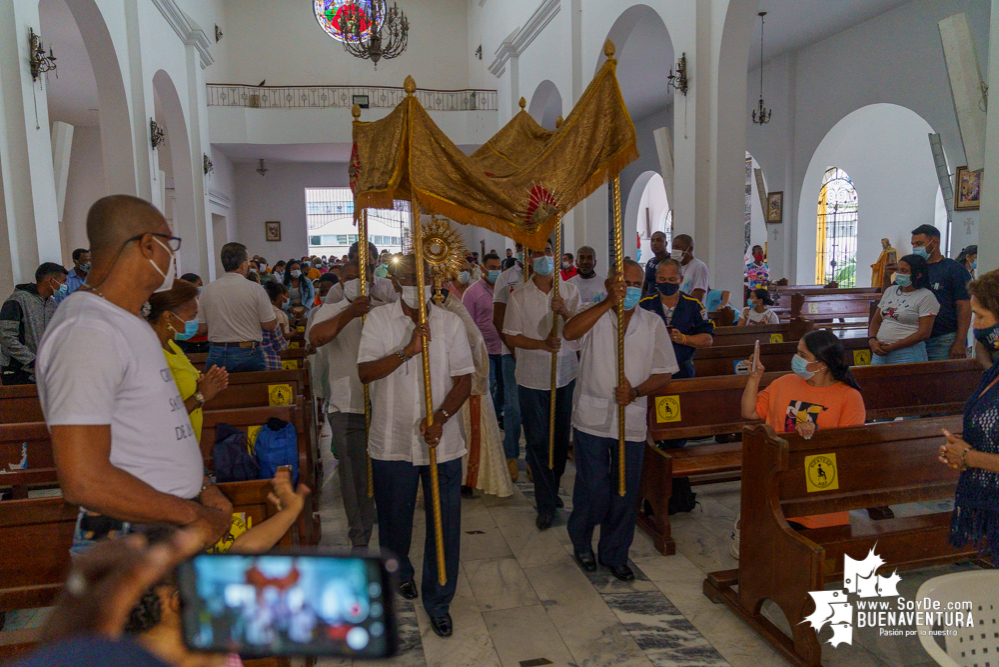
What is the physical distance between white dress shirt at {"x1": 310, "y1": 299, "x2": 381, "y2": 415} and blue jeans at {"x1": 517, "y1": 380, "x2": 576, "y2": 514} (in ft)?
3.67

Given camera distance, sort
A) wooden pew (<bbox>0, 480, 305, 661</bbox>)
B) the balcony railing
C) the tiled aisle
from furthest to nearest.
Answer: the balcony railing, the tiled aisle, wooden pew (<bbox>0, 480, 305, 661</bbox>)

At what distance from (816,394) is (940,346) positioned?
2.77 m

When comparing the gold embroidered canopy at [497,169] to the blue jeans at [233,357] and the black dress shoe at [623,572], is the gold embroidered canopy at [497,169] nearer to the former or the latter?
the black dress shoe at [623,572]

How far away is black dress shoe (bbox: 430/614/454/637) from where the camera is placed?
9.16ft

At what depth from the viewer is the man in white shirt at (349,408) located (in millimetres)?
3305

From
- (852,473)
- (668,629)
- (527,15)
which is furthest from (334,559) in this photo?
(527,15)

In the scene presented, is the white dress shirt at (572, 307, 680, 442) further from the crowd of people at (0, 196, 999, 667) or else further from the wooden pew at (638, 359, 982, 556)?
the wooden pew at (638, 359, 982, 556)

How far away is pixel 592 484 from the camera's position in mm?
3174

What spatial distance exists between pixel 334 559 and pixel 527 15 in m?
14.0

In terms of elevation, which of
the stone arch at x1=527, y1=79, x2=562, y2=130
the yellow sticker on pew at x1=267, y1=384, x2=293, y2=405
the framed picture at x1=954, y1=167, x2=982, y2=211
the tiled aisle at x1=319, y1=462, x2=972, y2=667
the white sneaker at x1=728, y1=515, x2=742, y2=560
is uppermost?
the stone arch at x1=527, y1=79, x2=562, y2=130

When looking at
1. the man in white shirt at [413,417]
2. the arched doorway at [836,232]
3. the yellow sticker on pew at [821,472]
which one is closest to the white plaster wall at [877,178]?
the arched doorway at [836,232]

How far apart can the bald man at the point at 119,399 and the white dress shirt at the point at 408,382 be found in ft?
3.46

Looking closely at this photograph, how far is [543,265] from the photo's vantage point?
402 centimetres

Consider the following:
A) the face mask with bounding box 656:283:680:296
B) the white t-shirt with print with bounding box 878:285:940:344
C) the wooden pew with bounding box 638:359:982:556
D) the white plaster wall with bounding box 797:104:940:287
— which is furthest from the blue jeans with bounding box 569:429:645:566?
the white plaster wall with bounding box 797:104:940:287
